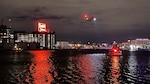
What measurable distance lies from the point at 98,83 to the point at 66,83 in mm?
4627

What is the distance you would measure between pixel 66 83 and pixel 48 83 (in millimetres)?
2597

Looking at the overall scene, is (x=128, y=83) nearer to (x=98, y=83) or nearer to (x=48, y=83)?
(x=98, y=83)

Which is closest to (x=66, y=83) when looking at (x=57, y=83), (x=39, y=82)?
(x=57, y=83)

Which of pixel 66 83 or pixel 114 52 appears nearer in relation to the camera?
pixel 66 83

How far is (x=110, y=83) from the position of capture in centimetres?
4619

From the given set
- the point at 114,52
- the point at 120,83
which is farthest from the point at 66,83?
the point at 114,52

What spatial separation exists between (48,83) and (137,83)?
13.0 m

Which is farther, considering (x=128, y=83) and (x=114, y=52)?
Answer: (x=114, y=52)

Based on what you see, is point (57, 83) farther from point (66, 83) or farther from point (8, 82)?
point (8, 82)

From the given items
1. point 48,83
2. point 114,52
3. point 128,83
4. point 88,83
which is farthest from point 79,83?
point 114,52

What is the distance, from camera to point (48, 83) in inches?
1791

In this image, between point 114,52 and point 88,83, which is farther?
point 114,52

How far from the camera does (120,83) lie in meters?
46.4

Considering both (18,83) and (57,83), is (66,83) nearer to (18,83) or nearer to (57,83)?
(57,83)
